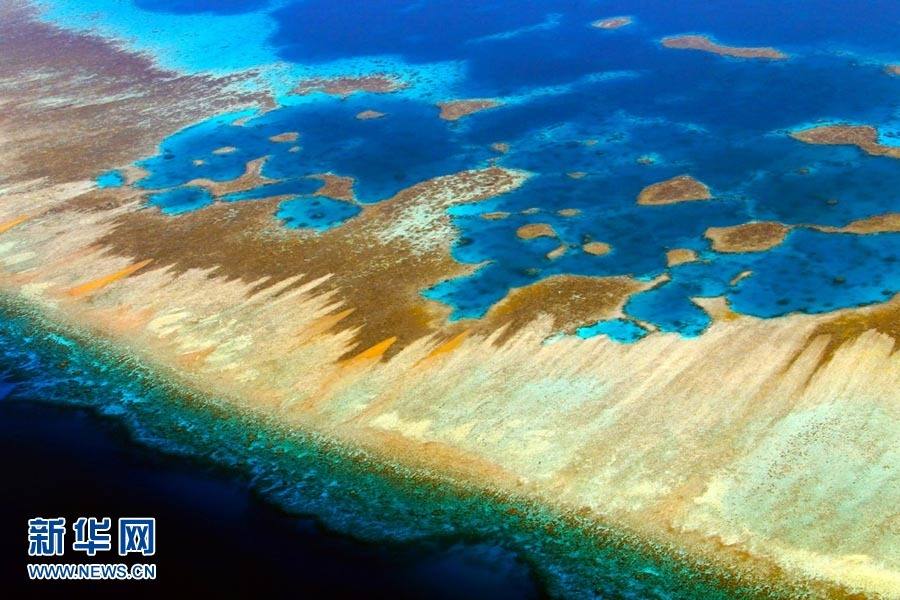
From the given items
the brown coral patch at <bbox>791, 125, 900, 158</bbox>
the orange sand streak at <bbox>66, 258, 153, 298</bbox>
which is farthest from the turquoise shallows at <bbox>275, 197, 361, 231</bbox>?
the brown coral patch at <bbox>791, 125, 900, 158</bbox>

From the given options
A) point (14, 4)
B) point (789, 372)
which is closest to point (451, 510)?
point (789, 372)

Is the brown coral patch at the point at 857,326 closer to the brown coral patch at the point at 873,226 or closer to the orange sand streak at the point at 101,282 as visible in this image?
the brown coral patch at the point at 873,226

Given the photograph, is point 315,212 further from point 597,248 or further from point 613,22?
point 613,22

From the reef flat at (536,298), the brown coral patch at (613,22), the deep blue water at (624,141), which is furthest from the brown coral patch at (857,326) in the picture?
the brown coral patch at (613,22)

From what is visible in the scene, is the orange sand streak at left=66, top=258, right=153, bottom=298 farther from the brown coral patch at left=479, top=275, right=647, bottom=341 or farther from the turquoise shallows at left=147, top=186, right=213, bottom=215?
the brown coral patch at left=479, top=275, right=647, bottom=341

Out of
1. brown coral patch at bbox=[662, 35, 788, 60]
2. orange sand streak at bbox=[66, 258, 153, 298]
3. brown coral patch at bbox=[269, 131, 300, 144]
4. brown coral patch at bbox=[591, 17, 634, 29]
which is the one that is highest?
brown coral patch at bbox=[591, 17, 634, 29]
